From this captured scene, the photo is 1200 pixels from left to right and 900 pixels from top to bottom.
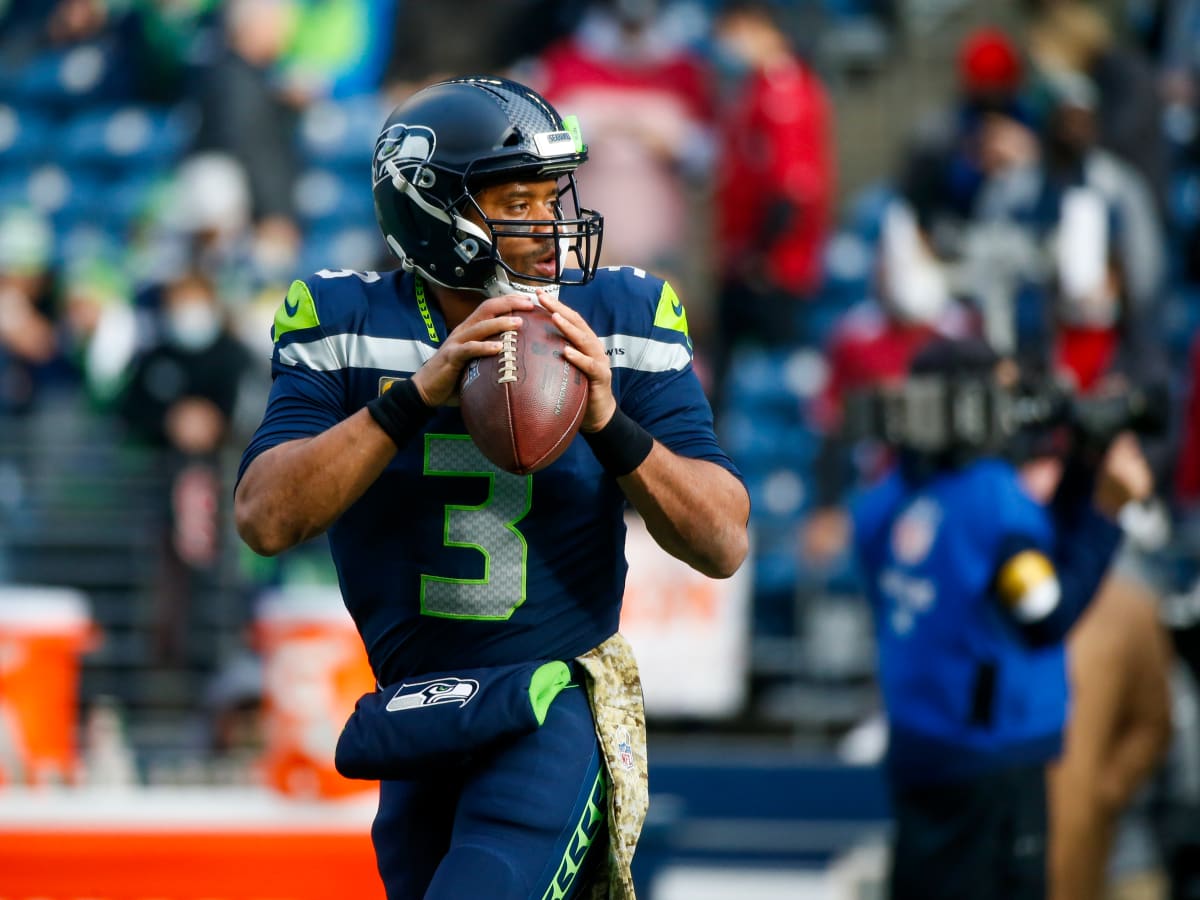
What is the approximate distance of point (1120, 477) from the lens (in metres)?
5.50

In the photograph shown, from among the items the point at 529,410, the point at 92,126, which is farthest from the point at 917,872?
the point at 92,126

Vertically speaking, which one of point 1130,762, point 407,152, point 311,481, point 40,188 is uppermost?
point 40,188

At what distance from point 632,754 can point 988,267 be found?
6.17 meters

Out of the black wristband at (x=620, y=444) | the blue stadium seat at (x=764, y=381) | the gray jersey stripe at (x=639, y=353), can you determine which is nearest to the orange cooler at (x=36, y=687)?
the gray jersey stripe at (x=639, y=353)

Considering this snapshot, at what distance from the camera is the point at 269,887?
5789 millimetres

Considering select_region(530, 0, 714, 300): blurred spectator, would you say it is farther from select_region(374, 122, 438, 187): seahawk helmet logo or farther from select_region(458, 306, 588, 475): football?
select_region(458, 306, 588, 475): football

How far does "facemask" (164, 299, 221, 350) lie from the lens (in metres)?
8.88

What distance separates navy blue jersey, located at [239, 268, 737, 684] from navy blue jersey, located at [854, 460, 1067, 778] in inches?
83.1

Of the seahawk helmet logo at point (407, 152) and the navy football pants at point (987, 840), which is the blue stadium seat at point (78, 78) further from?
the seahawk helmet logo at point (407, 152)

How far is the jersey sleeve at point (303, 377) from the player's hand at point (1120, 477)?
114 inches

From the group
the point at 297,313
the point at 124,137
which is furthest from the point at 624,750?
the point at 124,137

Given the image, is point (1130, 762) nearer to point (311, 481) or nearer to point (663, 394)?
point (663, 394)

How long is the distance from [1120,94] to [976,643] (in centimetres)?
512

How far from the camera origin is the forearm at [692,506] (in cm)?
315
